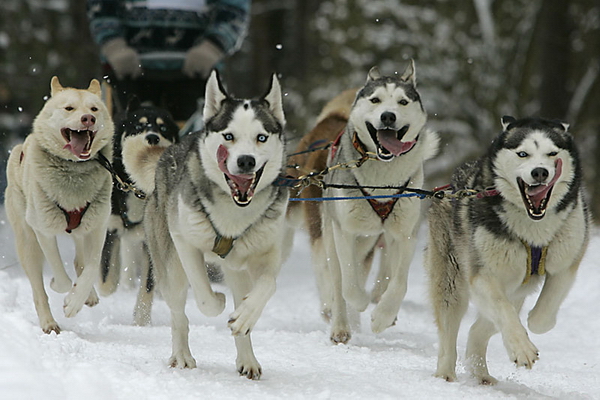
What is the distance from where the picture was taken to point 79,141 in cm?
461

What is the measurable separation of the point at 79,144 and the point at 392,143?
169cm

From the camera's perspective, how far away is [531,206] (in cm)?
367

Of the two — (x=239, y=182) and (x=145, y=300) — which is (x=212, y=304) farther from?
(x=145, y=300)

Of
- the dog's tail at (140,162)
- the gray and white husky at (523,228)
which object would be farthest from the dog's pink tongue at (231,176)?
the gray and white husky at (523,228)

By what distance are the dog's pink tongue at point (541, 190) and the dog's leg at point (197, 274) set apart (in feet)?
4.75

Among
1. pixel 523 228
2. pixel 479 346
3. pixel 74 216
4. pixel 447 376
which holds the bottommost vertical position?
pixel 447 376

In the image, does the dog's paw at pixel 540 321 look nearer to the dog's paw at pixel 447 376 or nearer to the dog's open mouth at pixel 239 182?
the dog's paw at pixel 447 376

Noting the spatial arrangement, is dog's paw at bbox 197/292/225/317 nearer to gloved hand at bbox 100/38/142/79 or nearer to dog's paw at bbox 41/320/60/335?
dog's paw at bbox 41/320/60/335

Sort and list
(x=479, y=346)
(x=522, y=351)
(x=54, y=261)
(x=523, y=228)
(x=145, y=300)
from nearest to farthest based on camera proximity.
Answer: (x=522, y=351) → (x=523, y=228) → (x=479, y=346) → (x=54, y=261) → (x=145, y=300)

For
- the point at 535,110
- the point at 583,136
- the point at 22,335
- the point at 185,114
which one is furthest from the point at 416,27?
the point at 22,335

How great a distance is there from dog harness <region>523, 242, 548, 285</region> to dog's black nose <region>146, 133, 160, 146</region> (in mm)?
2405

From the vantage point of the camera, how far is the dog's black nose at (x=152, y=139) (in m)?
5.18

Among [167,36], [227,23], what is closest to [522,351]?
[227,23]

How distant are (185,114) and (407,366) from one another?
10.5 feet
